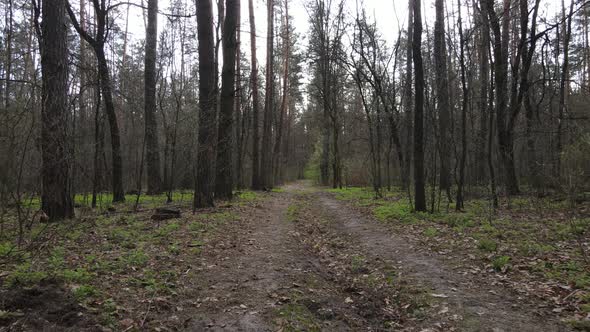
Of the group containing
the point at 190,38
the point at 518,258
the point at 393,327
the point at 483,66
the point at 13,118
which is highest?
the point at 190,38

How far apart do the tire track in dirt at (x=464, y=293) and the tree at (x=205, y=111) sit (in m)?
5.14

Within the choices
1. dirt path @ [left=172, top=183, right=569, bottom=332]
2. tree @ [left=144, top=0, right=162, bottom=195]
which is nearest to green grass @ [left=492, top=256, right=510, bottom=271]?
dirt path @ [left=172, top=183, right=569, bottom=332]

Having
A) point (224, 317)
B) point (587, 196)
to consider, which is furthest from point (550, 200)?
point (224, 317)

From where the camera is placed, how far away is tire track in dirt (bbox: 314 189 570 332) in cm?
394

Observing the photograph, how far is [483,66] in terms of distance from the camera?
660 inches

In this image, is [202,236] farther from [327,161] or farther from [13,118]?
[327,161]

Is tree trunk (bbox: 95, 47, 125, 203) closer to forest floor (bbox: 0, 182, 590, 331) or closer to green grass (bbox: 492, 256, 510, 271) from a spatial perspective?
forest floor (bbox: 0, 182, 590, 331)

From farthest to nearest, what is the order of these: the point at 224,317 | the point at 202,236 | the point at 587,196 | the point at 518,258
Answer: the point at 587,196
the point at 202,236
the point at 518,258
the point at 224,317

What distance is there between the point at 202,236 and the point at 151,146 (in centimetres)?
846

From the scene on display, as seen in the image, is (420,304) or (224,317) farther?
(420,304)

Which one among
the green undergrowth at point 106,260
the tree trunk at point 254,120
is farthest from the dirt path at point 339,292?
the tree trunk at point 254,120

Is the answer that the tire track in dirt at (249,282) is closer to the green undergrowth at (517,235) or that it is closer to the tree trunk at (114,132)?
the green undergrowth at (517,235)

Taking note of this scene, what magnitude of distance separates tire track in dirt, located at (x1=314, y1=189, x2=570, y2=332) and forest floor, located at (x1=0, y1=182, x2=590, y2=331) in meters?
0.02

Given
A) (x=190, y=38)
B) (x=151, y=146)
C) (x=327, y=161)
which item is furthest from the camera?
(x=327, y=161)
